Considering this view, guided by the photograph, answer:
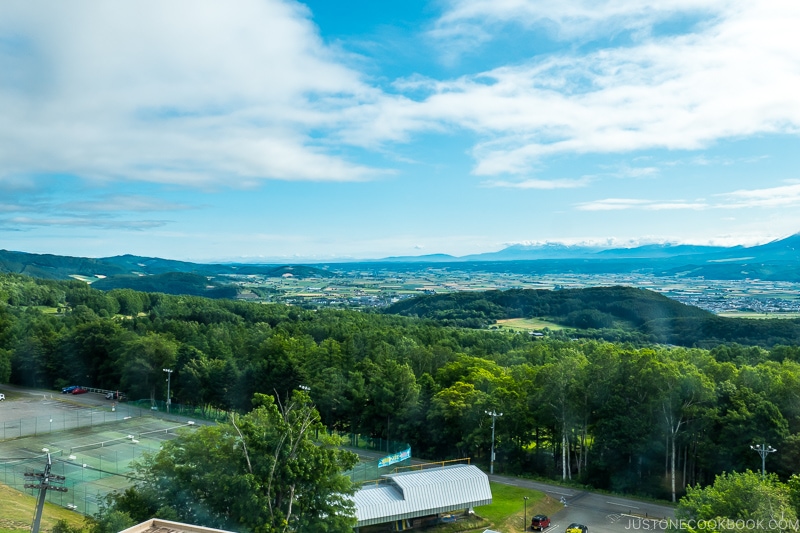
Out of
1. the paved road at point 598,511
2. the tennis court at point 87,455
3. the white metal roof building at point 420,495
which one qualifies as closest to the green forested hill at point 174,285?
the tennis court at point 87,455

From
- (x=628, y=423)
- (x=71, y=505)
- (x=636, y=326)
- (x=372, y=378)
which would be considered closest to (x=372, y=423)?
(x=372, y=378)

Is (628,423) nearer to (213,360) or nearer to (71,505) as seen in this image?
(71,505)

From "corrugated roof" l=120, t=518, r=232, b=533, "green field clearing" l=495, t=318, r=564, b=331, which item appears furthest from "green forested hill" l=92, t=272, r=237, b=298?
"corrugated roof" l=120, t=518, r=232, b=533

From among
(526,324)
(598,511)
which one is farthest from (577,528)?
(526,324)

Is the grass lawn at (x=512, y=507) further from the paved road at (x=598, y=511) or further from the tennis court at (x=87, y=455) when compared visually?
the tennis court at (x=87, y=455)

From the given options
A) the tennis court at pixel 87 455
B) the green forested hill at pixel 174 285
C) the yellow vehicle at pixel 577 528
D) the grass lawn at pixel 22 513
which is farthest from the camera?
the green forested hill at pixel 174 285
